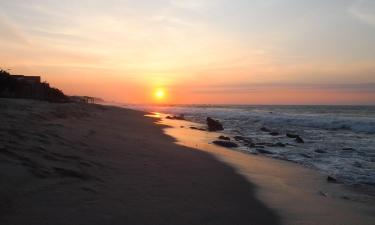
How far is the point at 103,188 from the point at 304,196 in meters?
3.67

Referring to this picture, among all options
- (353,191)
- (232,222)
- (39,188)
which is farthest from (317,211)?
(39,188)

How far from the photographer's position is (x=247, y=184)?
26.1 ft

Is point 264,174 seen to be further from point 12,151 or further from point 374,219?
point 12,151

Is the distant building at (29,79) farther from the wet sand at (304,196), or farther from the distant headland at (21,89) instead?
the wet sand at (304,196)

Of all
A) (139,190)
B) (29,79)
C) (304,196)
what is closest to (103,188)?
(139,190)

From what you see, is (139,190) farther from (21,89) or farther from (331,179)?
(21,89)

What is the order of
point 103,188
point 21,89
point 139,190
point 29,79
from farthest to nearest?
point 29,79
point 21,89
point 139,190
point 103,188

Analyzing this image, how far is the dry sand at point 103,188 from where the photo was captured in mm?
4477

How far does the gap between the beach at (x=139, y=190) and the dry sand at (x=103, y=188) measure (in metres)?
0.01

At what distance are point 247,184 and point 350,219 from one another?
2.43 meters

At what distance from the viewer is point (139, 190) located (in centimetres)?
596

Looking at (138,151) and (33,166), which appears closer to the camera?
(33,166)

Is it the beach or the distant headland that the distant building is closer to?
the distant headland

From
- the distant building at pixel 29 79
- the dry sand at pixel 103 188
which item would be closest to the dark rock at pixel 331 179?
the dry sand at pixel 103 188
